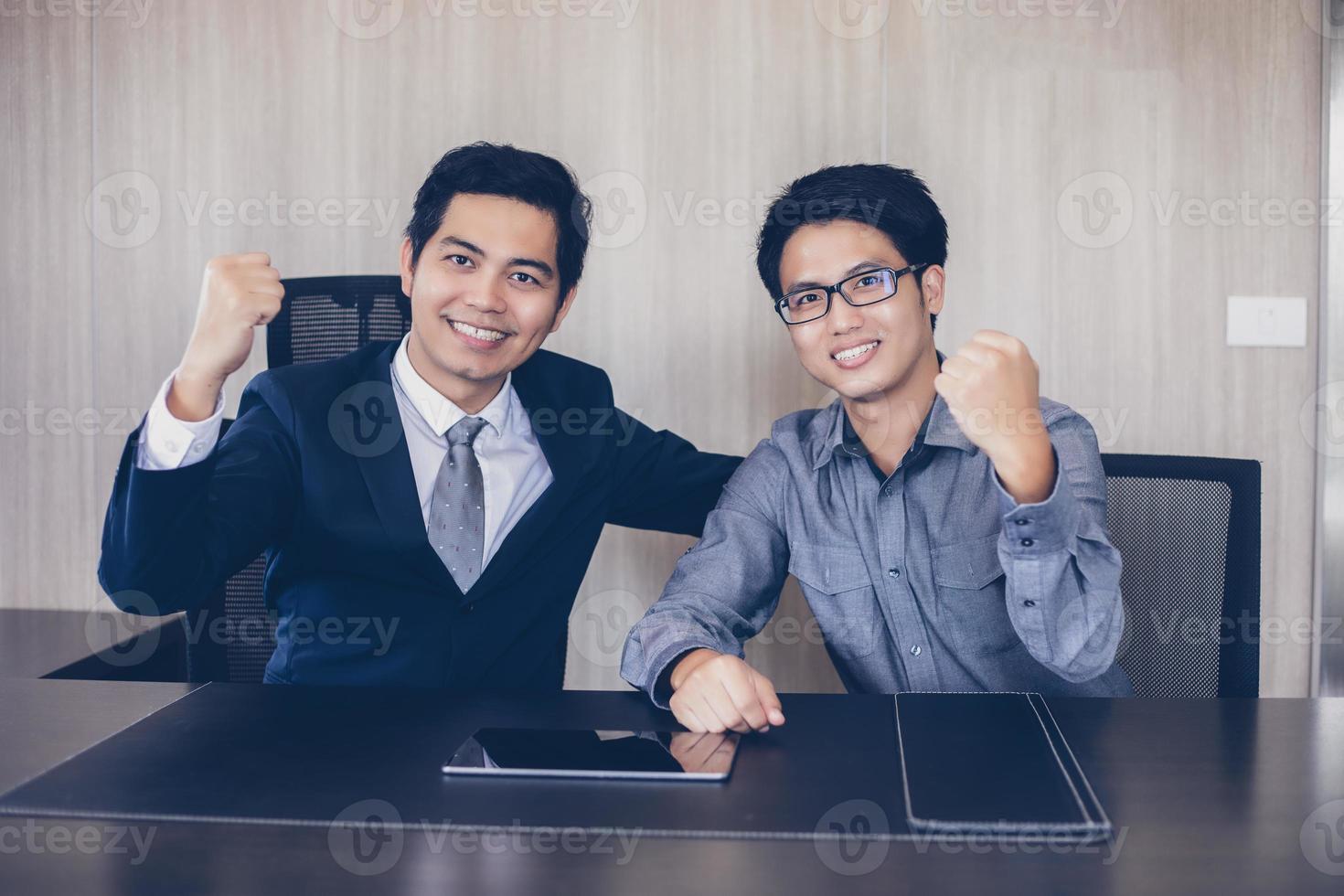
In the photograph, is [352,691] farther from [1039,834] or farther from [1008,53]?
[1008,53]

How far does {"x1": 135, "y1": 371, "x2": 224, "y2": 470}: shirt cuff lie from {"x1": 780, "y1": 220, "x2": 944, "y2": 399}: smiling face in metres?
0.81

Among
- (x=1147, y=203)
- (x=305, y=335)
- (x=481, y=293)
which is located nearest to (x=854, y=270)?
(x=481, y=293)

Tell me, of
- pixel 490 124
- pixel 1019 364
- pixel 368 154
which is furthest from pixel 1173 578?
pixel 368 154

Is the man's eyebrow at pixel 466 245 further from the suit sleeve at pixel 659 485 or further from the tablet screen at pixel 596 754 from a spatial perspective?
the tablet screen at pixel 596 754

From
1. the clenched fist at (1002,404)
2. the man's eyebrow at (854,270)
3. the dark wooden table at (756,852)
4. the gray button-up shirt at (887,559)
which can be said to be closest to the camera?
the dark wooden table at (756,852)

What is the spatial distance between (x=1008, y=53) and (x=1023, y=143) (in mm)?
205

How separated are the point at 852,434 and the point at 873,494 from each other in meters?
0.11

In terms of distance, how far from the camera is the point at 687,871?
2.41 ft

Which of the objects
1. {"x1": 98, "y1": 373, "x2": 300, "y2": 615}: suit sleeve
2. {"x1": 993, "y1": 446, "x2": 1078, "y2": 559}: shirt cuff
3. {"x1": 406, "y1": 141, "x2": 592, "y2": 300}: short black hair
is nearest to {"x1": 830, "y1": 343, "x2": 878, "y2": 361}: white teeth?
{"x1": 993, "y1": 446, "x2": 1078, "y2": 559}: shirt cuff

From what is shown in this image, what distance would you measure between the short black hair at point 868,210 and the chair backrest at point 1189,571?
1.43 feet

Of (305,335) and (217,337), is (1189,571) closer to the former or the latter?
(217,337)

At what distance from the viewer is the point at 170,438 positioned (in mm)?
1188

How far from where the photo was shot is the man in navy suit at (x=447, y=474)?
5.06 feet

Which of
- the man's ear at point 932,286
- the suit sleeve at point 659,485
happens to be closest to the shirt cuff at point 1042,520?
the man's ear at point 932,286
